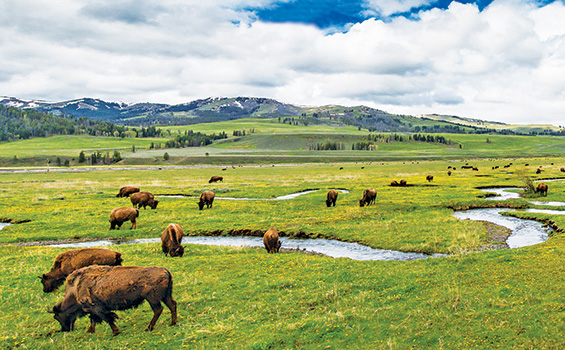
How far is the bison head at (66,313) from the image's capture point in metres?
10.9

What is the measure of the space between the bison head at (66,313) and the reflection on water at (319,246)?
13743 mm

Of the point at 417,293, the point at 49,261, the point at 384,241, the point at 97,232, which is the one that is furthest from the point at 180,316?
the point at 97,232

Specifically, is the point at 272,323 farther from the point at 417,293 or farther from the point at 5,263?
the point at 5,263

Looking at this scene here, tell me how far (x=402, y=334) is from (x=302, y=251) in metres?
12.4

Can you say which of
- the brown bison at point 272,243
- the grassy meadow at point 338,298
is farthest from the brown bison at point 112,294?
the brown bison at point 272,243

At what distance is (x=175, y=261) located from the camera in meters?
19.1

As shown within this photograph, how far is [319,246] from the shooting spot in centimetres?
2398

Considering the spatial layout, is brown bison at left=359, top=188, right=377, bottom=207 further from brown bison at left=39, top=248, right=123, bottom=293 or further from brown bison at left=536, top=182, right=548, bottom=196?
brown bison at left=39, top=248, right=123, bottom=293

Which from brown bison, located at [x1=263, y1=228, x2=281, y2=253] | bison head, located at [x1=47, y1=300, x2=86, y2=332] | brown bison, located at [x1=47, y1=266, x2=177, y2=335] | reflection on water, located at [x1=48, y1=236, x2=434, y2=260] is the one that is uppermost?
brown bison, located at [x1=47, y1=266, x2=177, y2=335]

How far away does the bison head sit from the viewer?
10875 mm

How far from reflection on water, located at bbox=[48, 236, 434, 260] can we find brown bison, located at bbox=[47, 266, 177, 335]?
12.7m

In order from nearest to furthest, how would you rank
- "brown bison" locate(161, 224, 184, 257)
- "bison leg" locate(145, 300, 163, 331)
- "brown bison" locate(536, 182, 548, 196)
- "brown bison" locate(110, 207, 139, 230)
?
"bison leg" locate(145, 300, 163, 331)
"brown bison" locate(161, 224, 184, 257)
"brown bison" locate(110, 207, 139, 230)
"brown bison" locate(536, 182, 548, 196)

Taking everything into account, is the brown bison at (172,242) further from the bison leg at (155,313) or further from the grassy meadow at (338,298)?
the bison leg at (155,313)

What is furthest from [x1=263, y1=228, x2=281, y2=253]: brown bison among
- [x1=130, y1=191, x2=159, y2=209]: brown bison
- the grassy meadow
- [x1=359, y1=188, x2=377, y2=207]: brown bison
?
[x1=130, y1=191, x2=159, y2=209]: brown bison
